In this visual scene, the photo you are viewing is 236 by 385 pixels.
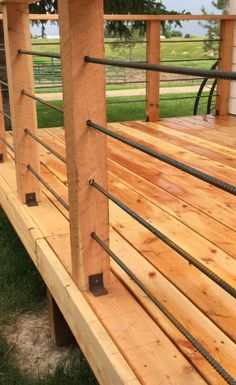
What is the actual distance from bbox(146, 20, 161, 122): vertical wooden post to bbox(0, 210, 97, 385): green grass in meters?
1.86

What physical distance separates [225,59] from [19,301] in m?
3.31

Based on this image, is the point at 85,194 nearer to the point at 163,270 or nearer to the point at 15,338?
the point at 163,270

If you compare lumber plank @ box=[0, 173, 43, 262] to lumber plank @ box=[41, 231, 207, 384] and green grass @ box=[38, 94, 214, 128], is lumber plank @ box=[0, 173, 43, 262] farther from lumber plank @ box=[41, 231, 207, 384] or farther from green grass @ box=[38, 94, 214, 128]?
green grass @ box=[38, 94, 214, 128]

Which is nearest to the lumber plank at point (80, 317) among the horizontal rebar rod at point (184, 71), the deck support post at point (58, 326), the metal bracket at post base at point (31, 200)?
the metal bracket at post base at point (31, 200)

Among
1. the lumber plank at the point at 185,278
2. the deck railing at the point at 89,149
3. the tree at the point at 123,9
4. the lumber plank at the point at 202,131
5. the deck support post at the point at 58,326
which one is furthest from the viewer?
the tree at the point at 123,9

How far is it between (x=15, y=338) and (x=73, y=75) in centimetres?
151

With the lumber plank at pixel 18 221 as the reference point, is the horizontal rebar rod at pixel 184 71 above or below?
above

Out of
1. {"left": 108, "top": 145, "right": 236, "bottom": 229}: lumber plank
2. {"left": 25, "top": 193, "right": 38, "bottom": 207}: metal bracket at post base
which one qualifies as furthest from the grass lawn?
{"left": 108, "top": 145, "right": 236, "bottom": 229}: lumber plank

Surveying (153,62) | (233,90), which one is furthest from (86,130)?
(233,90)

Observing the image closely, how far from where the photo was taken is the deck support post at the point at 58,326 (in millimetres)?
2307

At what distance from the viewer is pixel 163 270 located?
1.81 metres

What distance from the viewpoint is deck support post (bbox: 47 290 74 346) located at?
231cm

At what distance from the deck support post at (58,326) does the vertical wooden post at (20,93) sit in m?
0.55

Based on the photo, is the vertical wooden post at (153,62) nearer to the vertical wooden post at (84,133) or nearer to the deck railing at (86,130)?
the deck railing at (86,130)
